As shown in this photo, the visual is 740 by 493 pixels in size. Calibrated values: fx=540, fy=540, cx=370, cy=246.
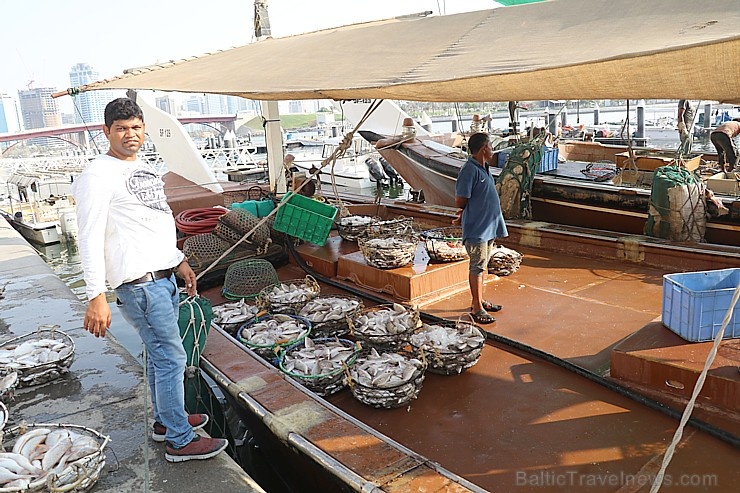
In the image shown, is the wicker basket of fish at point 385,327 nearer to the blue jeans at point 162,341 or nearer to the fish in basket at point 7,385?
the blue jeans at point 162,341

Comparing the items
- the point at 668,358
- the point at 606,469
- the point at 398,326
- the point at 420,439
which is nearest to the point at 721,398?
the point at 668,358

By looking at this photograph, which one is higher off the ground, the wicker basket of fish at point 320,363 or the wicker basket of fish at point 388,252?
the wicker basket of fish at point 388,252

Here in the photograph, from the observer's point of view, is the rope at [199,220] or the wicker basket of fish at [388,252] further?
the rope at [199,220]

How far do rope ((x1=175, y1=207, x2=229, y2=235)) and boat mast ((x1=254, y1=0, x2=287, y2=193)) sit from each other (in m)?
1.33

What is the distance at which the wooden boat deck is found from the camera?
117 inches

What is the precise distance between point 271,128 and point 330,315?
4571 millimetres

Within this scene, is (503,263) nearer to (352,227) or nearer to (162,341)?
(352,227)

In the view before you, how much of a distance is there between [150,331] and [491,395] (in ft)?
7.79

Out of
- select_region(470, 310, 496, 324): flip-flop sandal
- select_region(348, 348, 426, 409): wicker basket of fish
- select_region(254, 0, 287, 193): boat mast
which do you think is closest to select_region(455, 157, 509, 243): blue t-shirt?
select_region(470, 310, 496, 324): flip-flop sandal

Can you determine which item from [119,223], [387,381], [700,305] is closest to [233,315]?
[387,381]

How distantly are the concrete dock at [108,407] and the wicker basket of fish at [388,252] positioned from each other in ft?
8.08

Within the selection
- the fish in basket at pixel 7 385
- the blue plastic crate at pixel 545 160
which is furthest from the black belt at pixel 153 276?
the blue plastic crate at pixel 545 160

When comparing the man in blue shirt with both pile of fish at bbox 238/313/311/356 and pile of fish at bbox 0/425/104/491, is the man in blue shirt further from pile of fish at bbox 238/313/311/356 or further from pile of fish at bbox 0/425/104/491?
pile of fish at bbox 0/425/104/491

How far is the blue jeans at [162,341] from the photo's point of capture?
282cm
